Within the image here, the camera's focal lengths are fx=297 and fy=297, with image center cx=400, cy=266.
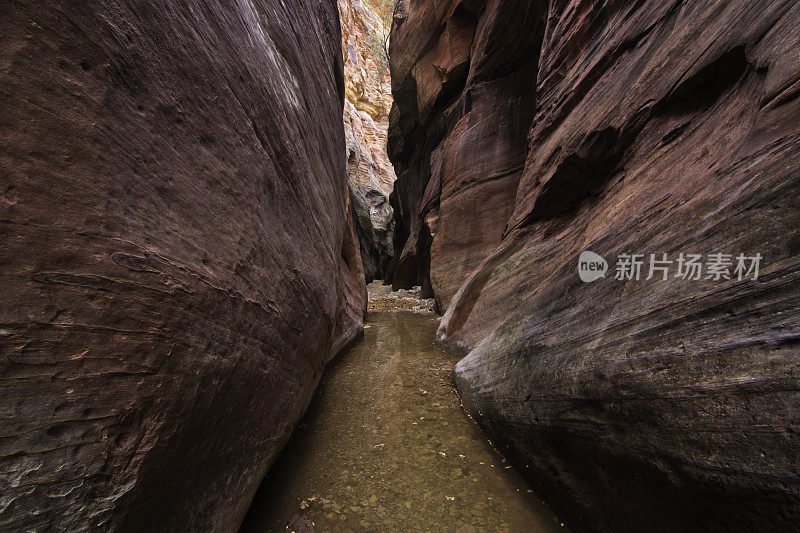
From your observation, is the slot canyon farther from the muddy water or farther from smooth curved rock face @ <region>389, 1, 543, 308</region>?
smooth curved rock face @ <region>389, 1, 543, 308</region>

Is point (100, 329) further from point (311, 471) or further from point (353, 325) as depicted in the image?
point (353, 325)

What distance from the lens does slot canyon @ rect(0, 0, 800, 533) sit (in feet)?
3.71

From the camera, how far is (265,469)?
2.42 metres

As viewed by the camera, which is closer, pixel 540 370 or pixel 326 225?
pixel 540 370

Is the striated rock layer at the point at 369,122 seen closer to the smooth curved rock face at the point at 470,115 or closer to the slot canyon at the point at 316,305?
the smooth curved rock face at the point at 470,115

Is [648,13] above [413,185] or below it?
below

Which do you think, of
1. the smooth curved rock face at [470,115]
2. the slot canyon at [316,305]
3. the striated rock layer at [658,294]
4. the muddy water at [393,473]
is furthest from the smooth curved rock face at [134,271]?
the smooth curved rock face at [470,115]

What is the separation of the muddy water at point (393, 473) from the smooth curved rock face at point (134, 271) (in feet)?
1.46

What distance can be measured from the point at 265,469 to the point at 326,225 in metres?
3.25

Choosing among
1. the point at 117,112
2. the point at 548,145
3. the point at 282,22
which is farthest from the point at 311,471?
the point at 548,145

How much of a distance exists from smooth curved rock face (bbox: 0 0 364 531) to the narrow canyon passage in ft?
1.55

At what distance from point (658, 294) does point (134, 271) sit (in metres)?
2.87

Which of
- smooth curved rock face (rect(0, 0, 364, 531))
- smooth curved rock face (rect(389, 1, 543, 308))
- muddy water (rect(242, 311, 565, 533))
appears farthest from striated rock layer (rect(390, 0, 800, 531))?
smooth curved rock face (rect(389, 1, 543, 308))

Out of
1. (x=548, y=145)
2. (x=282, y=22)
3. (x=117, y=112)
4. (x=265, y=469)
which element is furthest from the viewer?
(x=548, y=145)
